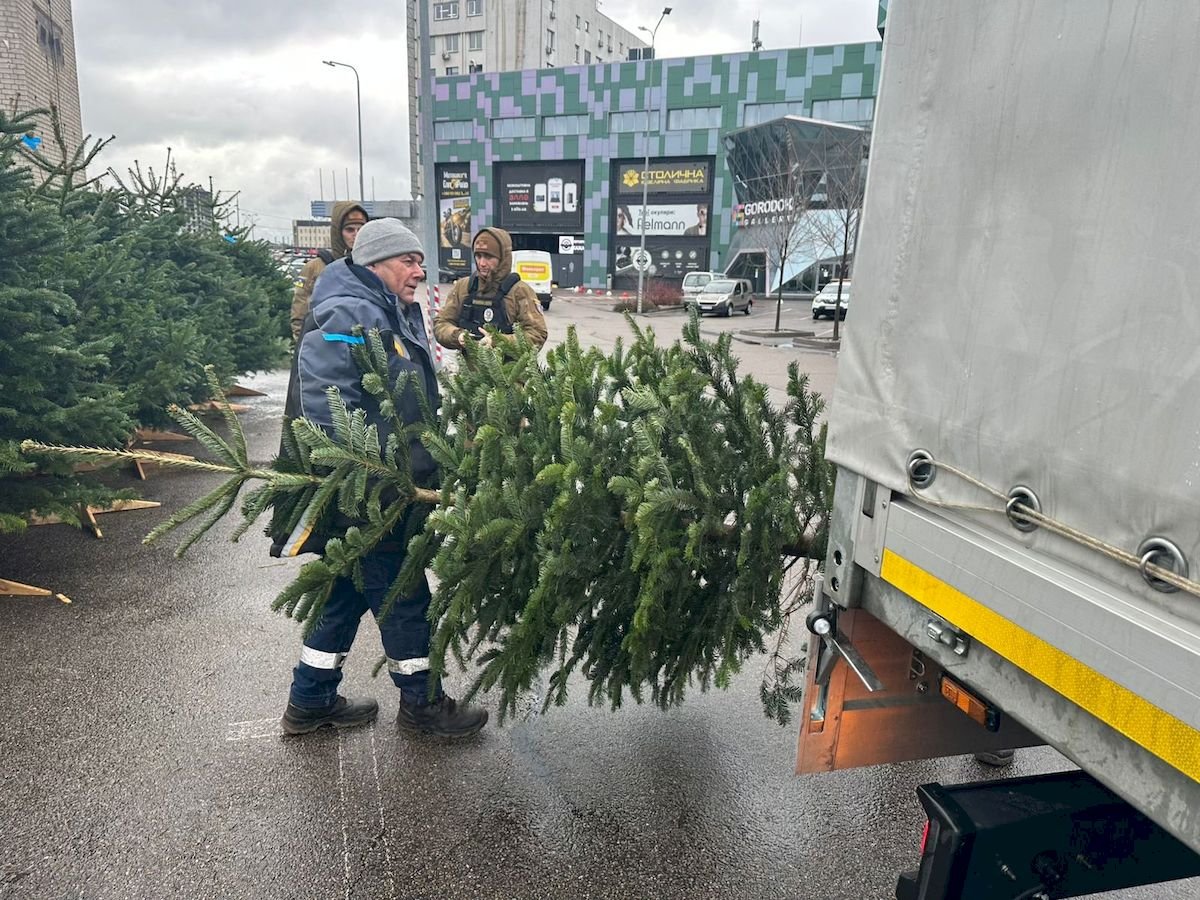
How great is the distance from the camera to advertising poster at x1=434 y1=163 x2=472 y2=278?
189 ft

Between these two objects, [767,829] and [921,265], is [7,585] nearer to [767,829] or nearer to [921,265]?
[767,829]

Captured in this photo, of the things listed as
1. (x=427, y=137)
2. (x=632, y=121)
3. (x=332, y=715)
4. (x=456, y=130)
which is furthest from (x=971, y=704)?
(x=456, y=130)

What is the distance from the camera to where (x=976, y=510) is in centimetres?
159

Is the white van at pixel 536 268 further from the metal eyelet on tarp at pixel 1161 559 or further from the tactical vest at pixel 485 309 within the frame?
the metal eyelet on tarp at pixel 1161 559

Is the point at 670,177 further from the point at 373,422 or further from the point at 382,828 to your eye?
the point at 382,828

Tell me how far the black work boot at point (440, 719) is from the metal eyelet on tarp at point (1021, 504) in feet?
8.63

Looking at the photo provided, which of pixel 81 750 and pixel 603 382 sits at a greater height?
pixel 603 382

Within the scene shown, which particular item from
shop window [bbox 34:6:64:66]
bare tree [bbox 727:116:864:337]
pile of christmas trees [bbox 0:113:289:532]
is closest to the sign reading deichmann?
bare tree [bbox 727:116:864:337]

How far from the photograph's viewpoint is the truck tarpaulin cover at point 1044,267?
1230mm

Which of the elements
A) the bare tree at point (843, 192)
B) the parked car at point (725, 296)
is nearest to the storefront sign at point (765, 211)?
the bare tree at point (843, 192)

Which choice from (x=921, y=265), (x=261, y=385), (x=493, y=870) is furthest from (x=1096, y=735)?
(x=261, y=385)

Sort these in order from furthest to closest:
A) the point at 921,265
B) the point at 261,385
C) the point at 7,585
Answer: the point at 261,385, the point at 7,585, the point at 921,265

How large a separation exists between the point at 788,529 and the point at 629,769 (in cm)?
141

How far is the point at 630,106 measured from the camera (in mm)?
51656
